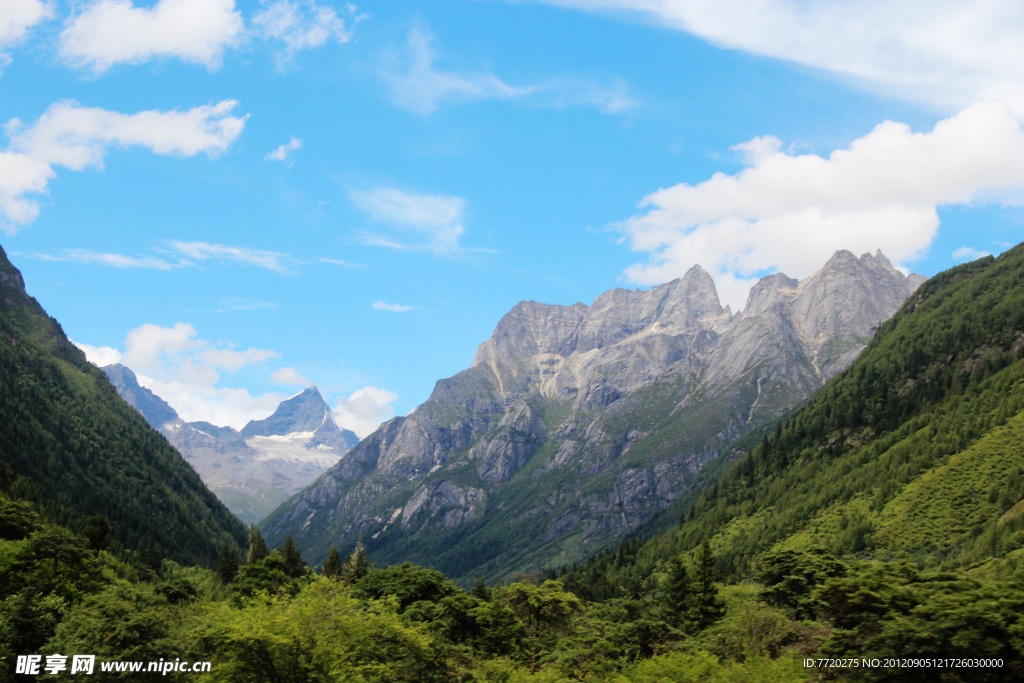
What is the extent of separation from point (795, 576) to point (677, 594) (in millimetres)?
22256

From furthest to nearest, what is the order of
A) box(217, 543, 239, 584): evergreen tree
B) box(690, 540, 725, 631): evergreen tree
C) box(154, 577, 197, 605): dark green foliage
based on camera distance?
1. box(217, 543, 239, 584): evergreen tree
2. box(154, 577, 197, 605): dark green foliage
3. box(690, 540, 725, 631): evergreen tree

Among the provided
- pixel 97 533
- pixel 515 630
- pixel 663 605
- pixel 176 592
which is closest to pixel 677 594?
pixel 663 605

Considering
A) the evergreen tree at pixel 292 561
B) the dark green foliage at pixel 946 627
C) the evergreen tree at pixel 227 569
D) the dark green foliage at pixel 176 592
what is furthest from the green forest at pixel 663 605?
the evergreen tree at pixel 292 561

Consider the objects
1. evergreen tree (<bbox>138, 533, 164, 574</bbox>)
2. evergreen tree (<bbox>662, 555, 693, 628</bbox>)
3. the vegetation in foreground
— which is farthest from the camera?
evergreen tree (<bbox>138, 533, 164, 574</bbox>)

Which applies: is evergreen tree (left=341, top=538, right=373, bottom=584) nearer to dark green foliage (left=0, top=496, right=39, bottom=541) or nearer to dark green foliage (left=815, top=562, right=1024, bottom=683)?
dark green foliage (left=0, top=496, right=39, bottom=541)

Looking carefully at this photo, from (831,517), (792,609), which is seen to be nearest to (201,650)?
(792,609)

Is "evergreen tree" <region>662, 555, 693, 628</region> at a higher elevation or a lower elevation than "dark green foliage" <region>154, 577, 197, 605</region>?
lower

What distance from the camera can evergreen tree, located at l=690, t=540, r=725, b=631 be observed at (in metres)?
91.8

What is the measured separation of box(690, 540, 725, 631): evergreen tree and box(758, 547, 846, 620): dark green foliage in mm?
7565

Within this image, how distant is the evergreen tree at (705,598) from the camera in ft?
301

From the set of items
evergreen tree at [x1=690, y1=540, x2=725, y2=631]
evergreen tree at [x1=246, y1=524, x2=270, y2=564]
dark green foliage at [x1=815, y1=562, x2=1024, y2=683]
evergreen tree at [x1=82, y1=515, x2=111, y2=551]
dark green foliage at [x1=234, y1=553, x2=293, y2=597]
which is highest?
evergreen tree at [x1=82, y1=515, x2=111, y2=551]

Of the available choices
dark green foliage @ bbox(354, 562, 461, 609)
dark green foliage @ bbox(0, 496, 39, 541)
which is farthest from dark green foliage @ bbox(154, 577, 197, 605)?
dark green foliage @ bbox(354, 562, 461, 609)

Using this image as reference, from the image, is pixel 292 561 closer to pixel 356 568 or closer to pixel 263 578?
pixel 356 568

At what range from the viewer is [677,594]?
101438 mm
